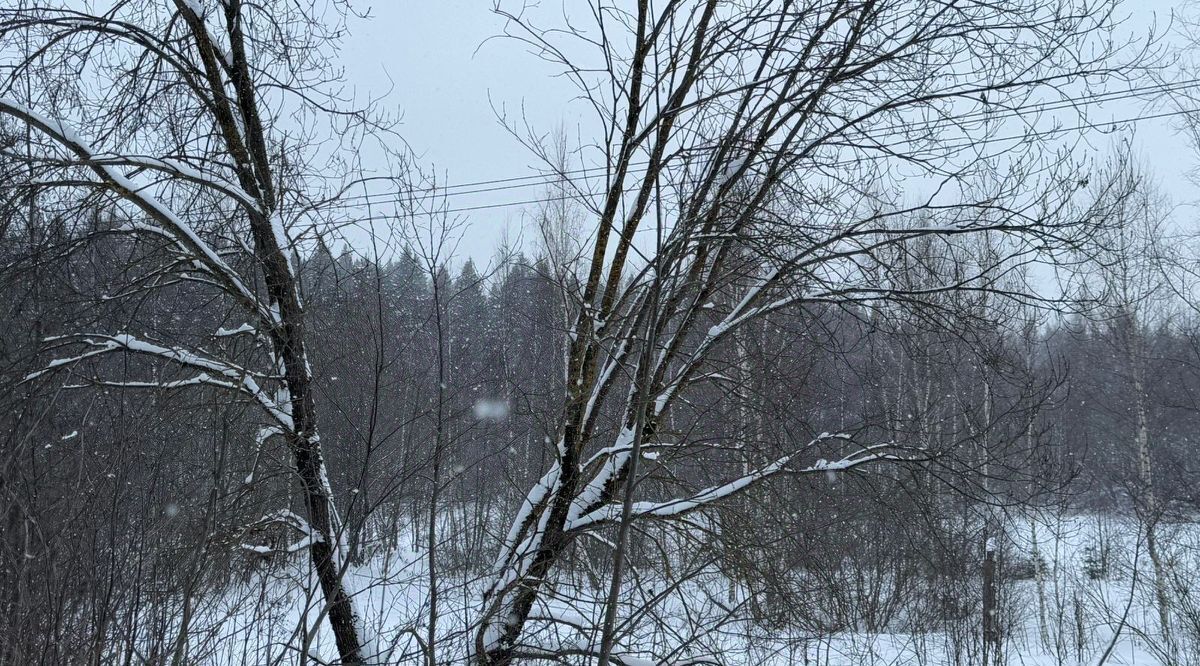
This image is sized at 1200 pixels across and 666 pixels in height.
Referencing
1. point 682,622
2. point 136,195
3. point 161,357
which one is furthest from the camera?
point 682,622

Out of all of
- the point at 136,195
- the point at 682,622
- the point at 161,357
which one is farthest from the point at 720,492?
the point at 136,195

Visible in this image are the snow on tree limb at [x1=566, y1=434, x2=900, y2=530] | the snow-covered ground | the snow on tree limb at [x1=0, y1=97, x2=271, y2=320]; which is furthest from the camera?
the snow on tree limb at [x1=566, y1=434, x2=900, y2=530]

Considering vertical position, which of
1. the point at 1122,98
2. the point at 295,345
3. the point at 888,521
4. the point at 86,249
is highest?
the point at 1122,98

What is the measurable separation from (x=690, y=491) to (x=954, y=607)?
4613 millimetres

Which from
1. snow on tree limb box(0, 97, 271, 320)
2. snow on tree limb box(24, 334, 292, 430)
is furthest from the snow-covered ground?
snow on tree limb box(0, 97, 271, 320)

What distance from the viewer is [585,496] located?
4.26m

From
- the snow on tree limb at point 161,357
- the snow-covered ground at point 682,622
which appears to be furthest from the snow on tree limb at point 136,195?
the snow-covered ground at point 682,622

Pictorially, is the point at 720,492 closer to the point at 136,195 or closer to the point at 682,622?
the point at 682,622

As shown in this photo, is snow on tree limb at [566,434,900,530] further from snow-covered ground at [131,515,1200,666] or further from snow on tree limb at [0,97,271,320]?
snow on tree limb at [0,97,271,320]

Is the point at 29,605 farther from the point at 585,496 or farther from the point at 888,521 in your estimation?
the point at 888,521

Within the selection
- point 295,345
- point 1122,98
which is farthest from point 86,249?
point 1122,98

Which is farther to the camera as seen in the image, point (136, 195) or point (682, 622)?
point (682, 622)

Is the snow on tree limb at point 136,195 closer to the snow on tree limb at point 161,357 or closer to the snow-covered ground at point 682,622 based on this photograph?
the snow on tree limb at point 161,357

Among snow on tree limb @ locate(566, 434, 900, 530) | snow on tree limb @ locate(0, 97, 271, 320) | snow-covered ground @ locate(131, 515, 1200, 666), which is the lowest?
snow-covered ground @ locate(131, 515, 1200, 666)
